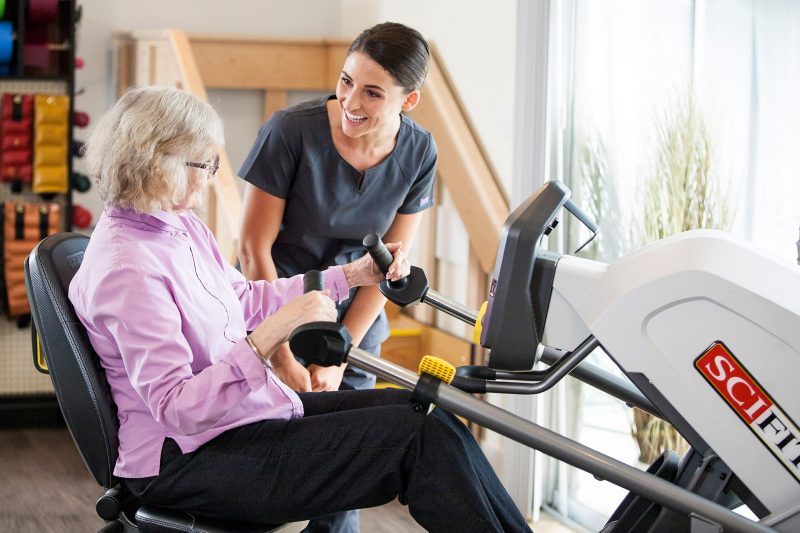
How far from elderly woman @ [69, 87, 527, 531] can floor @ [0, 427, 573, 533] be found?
152 cm

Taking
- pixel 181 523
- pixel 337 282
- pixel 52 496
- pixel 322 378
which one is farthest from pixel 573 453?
pixel 52 496

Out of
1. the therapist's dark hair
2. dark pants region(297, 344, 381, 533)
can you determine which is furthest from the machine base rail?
the therapist's dark hair

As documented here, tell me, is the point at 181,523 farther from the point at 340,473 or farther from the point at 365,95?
the point at 365,95

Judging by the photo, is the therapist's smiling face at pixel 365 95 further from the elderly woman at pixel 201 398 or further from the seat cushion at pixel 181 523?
the seat cushion at pixel 181 523

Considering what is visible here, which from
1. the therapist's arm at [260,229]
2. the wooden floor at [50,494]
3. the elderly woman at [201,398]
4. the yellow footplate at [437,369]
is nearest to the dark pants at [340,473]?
the elderly woman at [201,398]

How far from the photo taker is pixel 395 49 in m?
2.11

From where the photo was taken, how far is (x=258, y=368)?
5.02ft

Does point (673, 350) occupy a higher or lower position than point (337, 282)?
higher

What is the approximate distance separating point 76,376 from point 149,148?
1.29 feet

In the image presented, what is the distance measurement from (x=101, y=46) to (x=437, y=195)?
6.64 feet

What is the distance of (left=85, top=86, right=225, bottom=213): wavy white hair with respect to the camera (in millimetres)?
1653

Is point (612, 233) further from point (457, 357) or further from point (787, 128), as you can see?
point (457, 357)

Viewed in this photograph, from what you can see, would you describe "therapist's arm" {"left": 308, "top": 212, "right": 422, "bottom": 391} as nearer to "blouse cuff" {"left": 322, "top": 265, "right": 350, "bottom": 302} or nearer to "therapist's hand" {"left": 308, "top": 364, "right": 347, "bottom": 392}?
"therapist's hand" {"left": 308, "top": 364, "right": 347, "bottom": 392}

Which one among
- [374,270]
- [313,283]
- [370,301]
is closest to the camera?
[313,283]
